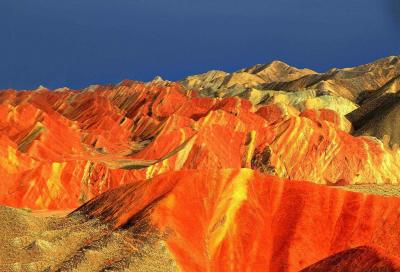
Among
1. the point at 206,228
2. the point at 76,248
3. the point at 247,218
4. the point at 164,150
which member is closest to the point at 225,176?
the point at 247,218

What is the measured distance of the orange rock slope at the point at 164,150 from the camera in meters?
88.4

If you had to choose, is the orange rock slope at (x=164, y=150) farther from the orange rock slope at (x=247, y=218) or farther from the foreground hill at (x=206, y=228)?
the orange rock slope at (x=247, y=218)

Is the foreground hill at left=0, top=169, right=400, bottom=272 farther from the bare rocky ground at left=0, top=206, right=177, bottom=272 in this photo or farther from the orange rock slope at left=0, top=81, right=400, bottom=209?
the orange rock slope at left=0, top=81, right=400, bottom=209

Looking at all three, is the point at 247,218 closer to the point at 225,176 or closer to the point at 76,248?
the point at 225,176

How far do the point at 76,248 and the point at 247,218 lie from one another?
1254 centimetres

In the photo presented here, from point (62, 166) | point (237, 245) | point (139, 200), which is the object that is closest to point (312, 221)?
point (237, 245)

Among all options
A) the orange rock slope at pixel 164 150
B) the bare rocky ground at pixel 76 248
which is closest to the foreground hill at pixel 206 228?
the bare rocky ground at pixel 76 248

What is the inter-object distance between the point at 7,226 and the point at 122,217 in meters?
8.24

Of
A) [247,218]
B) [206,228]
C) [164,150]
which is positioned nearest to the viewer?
[206,228]

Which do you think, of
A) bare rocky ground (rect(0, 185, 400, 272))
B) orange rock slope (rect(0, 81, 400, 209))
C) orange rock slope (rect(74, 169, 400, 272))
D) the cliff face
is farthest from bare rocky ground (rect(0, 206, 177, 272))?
orange rock slope (rect(0, 81, 400, 209))

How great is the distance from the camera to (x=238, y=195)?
184ft

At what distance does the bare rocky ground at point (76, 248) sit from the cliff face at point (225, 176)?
63cm

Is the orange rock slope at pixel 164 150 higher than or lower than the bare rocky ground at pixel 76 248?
lower

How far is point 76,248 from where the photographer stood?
165ft
